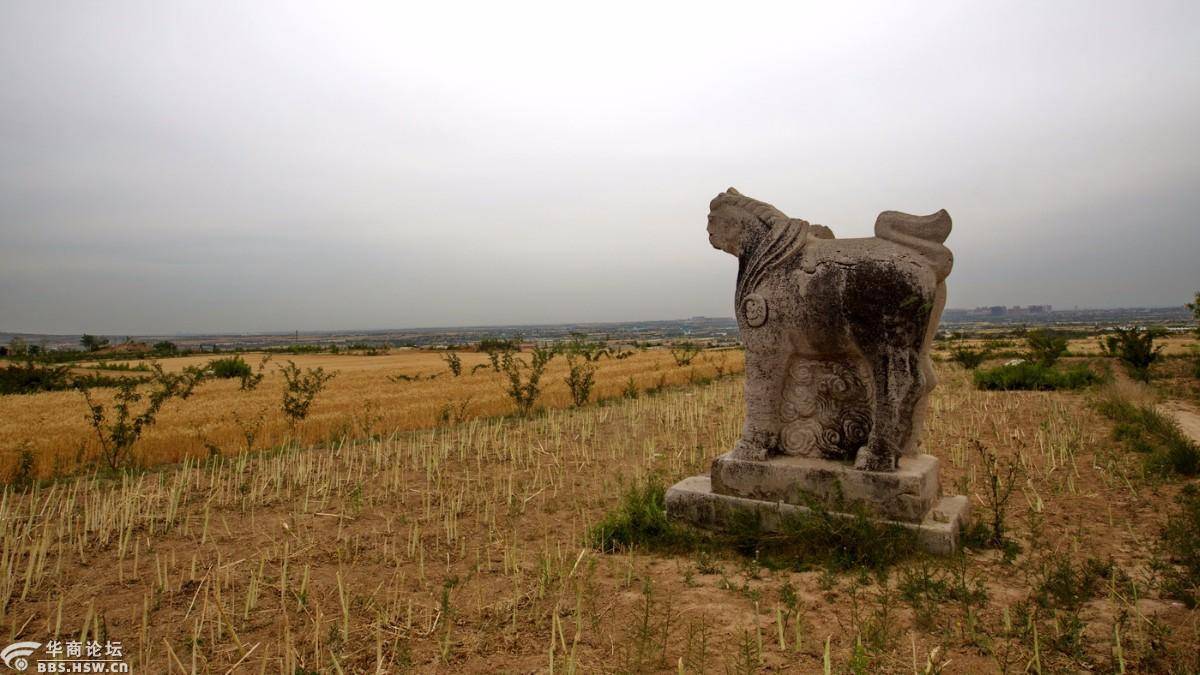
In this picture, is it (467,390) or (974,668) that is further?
(467,390)

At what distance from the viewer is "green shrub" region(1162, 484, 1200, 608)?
138 inches

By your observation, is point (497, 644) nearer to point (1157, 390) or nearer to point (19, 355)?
point (1157, 390)

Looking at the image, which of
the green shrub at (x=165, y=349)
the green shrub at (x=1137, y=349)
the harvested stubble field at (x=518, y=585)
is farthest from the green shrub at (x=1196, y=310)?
the green shrub at (x=165, y=349)

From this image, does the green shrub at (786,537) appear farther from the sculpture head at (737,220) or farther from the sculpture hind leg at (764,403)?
the sculpture head at (737,220)

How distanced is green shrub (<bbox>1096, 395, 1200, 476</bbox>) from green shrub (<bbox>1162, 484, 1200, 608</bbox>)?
45.1 inches

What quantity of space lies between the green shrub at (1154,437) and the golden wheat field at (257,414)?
29.6ft

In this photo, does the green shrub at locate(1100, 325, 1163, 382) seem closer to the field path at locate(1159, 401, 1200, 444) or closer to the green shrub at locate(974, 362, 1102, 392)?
the green shrub at locate(974, 362, 1102, 392)

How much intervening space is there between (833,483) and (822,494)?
4.9 inches

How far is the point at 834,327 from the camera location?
15.9ft

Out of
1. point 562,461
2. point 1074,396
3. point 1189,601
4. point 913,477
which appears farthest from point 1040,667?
point 1074,396

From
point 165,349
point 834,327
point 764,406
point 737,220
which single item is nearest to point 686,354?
point 737,220

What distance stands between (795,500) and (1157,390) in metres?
12.7

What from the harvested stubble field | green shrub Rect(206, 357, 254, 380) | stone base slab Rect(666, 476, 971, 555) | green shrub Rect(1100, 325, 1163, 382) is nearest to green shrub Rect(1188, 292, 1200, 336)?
green shrub Rect(1100, 325, 1163, 382)

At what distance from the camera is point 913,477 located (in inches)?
176
